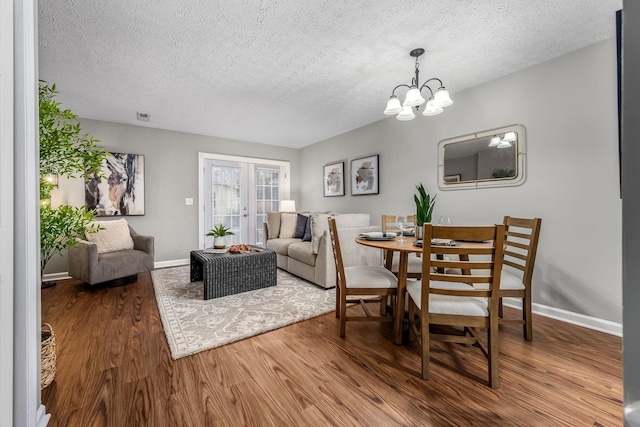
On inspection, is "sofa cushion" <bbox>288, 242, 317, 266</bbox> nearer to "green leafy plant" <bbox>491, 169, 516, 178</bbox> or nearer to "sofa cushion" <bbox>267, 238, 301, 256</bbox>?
"sofa cushion" <bbox>267, 238, 301, 256</bbox>

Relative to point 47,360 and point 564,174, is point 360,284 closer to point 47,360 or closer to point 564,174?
point 47,360

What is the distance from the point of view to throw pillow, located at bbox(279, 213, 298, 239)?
173 inches

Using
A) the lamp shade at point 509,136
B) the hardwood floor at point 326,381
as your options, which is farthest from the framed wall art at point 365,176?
the hardwood floor at point 326,381

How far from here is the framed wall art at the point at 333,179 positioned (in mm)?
4750

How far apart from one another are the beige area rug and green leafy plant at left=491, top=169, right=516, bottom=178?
2.08m

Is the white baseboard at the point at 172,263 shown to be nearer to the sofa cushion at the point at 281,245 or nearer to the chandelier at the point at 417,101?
the sofa cushion at the point at 281,245

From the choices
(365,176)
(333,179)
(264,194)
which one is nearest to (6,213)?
(365,176)

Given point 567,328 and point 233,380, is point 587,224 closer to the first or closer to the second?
point 567,328

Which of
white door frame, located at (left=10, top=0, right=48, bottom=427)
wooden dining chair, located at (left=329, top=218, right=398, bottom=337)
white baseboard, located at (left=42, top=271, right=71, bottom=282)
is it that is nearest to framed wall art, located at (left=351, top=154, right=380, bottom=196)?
wooden dining chair, located at (left=329, top=218, right=398, bottom=337)

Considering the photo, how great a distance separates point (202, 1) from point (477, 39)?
201 cm

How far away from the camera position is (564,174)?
229 cm

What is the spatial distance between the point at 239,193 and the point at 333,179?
1.84 meters

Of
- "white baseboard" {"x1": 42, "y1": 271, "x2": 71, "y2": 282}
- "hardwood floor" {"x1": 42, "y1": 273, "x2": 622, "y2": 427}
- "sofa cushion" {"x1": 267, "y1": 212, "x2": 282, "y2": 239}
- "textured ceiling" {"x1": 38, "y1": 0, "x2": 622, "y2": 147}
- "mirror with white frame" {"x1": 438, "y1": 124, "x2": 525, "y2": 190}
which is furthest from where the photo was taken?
"sofa cushion" {"x1": 267, "y1": 212, "x2": 282, "y2": 239}

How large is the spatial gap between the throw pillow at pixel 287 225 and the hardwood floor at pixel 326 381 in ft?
7.58
